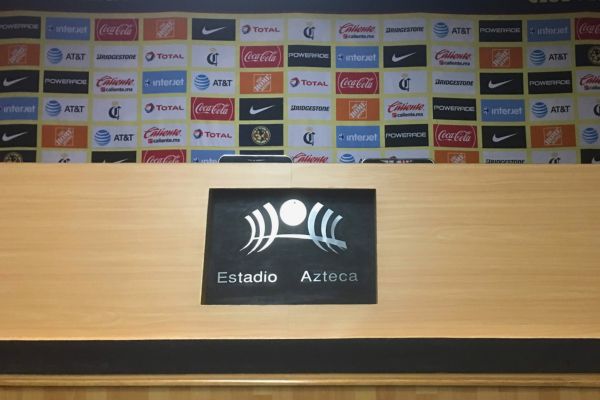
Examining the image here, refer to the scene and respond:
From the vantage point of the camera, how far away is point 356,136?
3.04m

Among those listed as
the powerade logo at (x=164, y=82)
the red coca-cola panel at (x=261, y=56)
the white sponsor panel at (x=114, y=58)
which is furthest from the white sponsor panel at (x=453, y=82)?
the white sponsor panel at (x=114, y=58)

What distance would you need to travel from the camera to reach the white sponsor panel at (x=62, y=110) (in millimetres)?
3039

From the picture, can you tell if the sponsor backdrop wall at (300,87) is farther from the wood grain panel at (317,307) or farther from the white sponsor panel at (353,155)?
the wood grain panel at (317,307)

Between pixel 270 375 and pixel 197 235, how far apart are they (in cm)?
37

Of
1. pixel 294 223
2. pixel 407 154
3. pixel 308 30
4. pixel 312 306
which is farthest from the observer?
pixel 308 30

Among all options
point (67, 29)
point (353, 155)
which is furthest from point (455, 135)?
point (67, 29)

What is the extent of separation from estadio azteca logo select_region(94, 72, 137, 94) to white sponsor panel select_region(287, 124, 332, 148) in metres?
0.77

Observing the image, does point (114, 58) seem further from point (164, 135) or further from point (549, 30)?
point (549, 30)

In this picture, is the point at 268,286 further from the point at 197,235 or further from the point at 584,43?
the point at 584,43

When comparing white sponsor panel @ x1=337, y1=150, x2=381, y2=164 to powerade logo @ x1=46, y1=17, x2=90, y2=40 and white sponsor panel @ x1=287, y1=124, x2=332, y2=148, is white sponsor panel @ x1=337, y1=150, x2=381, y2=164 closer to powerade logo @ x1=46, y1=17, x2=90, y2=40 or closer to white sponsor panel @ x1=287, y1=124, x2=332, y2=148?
white sponsor panel @ x1=287, y1=124, x2=332, y2=148

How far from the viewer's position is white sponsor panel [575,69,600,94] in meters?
3.04

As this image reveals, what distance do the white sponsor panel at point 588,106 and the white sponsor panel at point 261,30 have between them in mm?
1428

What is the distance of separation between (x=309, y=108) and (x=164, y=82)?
69cm

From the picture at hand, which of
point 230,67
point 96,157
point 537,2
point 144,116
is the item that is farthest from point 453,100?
point 96,157
